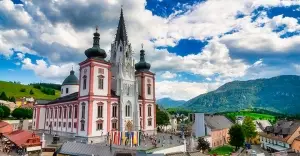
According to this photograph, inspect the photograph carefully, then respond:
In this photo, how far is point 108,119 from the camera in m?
45.2

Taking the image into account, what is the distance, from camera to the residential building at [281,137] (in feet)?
149

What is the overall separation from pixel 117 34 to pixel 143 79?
11591 mm

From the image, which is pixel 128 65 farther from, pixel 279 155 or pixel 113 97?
pixel 279 155

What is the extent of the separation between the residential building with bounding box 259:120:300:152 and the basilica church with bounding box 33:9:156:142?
2450 cm

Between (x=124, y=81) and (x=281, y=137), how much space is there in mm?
32515

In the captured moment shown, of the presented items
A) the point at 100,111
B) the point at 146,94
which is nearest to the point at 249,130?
the point at 146,94

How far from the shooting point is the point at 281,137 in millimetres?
48469

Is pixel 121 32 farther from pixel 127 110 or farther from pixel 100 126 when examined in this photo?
pixel 100 126

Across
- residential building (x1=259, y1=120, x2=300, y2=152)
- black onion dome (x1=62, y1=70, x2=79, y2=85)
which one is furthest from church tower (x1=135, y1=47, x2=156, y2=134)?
residential building (x1=259, y1=120, x2=300, y2=152)

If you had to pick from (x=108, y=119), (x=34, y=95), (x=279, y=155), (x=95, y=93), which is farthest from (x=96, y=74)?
(x=34, y=95)

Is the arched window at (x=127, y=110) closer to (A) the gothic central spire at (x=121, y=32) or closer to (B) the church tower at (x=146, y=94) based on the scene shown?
(B) the church tower at (x=146, y=94)

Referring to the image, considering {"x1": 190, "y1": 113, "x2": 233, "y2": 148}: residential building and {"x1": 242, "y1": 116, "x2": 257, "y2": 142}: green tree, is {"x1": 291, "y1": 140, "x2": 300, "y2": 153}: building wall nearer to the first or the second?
{"x1": 242, "y1": 116, "x2": 257, "y2": 142}: green tree

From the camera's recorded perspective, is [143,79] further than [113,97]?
Yes

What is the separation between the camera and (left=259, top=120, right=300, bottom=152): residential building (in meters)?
45.5
